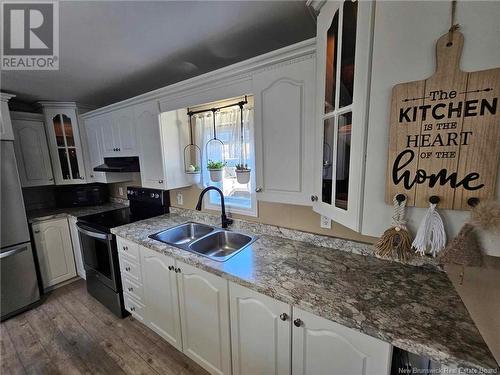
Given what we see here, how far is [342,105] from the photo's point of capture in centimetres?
91

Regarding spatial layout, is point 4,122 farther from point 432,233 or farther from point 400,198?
point 432,233

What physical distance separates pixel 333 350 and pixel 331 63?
1237mm

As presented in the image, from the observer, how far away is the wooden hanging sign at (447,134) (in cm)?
62

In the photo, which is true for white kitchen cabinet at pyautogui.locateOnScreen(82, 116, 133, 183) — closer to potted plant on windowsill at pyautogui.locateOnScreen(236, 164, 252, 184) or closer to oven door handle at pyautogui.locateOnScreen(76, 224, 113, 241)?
oven door handle at pyautogui.locateOnScreen(76, 224, 113, 241)

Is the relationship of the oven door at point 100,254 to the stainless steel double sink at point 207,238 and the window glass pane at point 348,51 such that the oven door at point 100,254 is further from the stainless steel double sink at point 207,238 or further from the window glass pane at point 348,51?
the window glass pane at point 348,51

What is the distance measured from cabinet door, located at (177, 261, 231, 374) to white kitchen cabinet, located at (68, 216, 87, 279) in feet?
6.21

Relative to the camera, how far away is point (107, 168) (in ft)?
7.82

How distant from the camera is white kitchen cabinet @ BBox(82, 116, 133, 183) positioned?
2.58 m

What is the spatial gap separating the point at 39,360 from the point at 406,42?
2.98 m

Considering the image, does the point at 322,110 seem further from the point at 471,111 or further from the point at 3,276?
the point at 3,276

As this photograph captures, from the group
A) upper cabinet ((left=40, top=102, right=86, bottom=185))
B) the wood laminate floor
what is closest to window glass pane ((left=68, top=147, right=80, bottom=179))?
upper cabinet ((left=40, top=102, right=86, bottom=185))

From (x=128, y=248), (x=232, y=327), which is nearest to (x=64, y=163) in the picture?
(x=128, y=248)

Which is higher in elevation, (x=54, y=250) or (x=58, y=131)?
(x=58, y=131)

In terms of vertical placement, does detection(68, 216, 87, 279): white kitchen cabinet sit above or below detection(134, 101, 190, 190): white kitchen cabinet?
below
